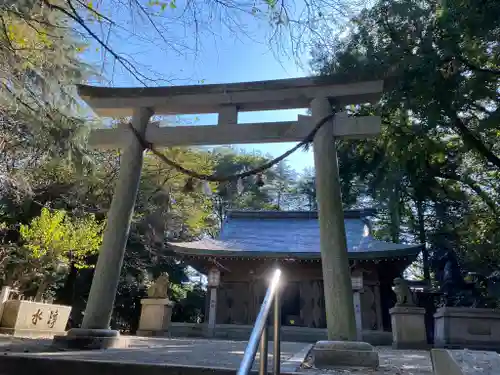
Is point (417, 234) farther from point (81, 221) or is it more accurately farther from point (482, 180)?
point (81, 221)

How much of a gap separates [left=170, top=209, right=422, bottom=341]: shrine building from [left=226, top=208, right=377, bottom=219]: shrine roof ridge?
179cm

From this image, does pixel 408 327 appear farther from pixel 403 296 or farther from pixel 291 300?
pixel 291 300

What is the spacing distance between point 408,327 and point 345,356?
6302 mm

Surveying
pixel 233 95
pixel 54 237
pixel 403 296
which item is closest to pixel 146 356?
pixel 233 95

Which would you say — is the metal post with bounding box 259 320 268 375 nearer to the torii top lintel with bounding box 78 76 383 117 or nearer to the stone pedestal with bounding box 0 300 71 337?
the torii top lintel with bounding box 78 76 383 117

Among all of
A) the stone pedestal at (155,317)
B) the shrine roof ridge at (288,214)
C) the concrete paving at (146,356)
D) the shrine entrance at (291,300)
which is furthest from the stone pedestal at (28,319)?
the shrine roof ridge at (288,214)

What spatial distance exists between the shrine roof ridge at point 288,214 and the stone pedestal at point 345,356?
40.5ft

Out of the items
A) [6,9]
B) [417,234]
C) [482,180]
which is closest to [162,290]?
[6,9]

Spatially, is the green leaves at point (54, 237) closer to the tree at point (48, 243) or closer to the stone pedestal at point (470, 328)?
the tree at point (48, 243)

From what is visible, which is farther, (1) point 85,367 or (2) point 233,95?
(2) point 233,95

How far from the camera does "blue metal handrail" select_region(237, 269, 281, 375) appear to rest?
4.84 ft

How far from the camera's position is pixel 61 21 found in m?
4.21

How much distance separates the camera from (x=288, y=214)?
1673 cm

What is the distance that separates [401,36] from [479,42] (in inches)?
60.0
